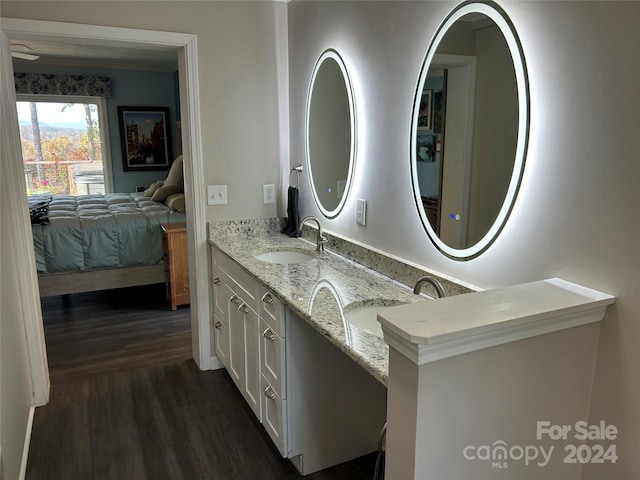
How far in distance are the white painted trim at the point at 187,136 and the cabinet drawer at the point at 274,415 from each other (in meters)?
0.95

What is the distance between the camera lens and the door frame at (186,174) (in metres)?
2.41

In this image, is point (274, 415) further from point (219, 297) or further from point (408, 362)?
point (408, 362)

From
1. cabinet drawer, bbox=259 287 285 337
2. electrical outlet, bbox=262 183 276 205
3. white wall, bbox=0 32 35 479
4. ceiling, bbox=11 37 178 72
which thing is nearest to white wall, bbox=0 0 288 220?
electrical outlet, bbox=262 183 276 205

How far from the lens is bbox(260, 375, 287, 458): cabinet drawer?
203 cm

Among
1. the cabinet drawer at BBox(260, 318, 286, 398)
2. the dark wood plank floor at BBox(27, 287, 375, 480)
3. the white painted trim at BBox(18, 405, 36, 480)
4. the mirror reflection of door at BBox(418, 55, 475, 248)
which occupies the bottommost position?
the dark wood plank floor at BBox(27, 287, 375, 480)

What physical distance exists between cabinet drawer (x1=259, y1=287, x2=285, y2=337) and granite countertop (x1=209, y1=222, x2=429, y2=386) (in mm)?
54

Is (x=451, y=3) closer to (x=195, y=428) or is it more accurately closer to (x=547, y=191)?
(x=547, y=191)

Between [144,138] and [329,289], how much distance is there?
20.9 feet

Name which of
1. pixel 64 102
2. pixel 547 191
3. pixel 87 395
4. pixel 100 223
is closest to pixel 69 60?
pixel 64 102

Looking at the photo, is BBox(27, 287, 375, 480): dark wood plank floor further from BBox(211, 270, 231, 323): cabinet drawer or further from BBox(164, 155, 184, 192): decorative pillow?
BBox(164, 155, 184, 192): decorative pillow

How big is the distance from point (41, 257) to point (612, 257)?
→ 416 cm

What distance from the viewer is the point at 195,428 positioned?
2436mm

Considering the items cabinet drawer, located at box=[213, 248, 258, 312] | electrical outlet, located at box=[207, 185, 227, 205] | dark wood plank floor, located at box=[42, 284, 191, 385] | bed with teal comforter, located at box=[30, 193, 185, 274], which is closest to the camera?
cabinet drawer, located at box=[213, 248, 258, 312]

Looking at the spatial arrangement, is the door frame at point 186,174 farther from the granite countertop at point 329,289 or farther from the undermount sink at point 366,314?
the undermount sink at point 366,314
